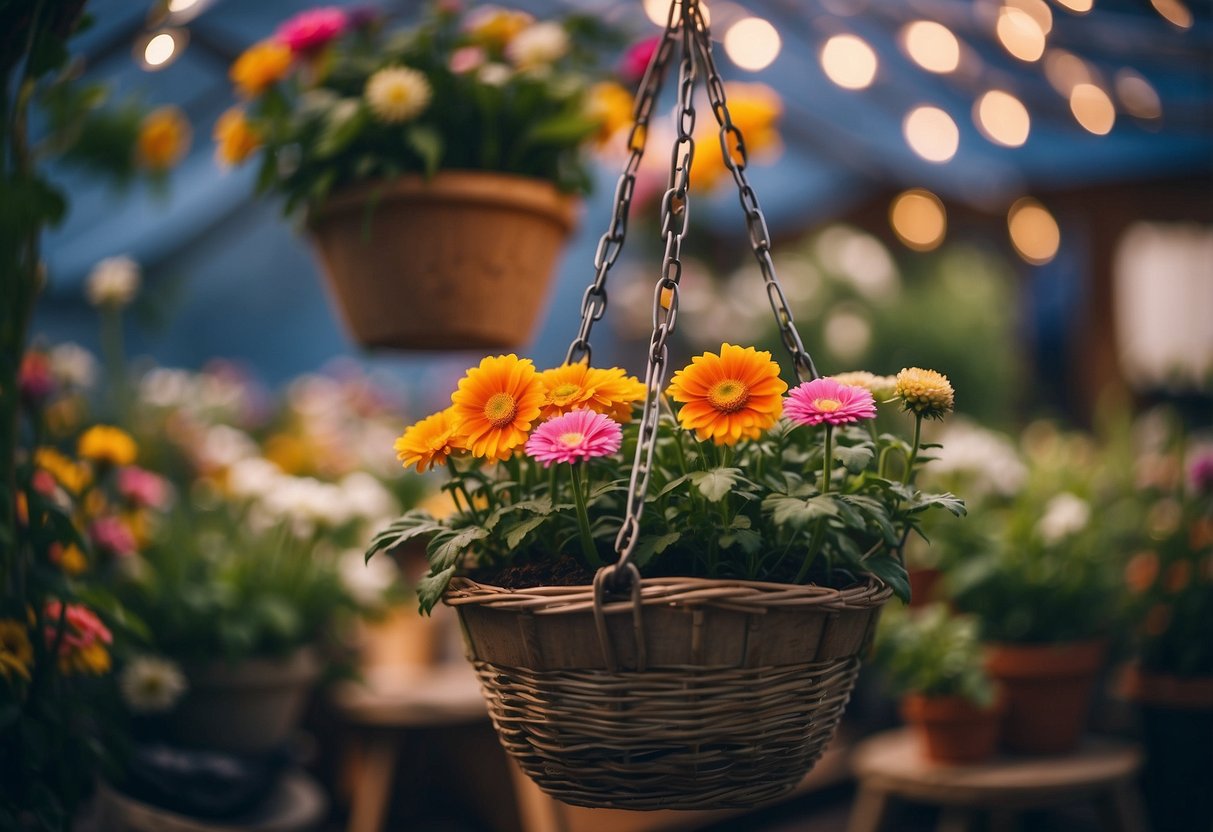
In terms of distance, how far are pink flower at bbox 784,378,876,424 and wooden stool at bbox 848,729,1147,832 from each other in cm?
119

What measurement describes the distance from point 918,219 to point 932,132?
105 cm

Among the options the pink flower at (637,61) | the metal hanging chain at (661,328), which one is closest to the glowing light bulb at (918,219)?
the pink flower at (637,61)

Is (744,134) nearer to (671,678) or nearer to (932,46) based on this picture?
(671,678)

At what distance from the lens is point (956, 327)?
2.86m

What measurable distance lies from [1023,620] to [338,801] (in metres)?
1.65

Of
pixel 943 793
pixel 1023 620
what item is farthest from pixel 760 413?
pixel 1023 620

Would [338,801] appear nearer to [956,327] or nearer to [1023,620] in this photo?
[1023,620]

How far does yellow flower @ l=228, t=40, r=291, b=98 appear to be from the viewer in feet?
3.91

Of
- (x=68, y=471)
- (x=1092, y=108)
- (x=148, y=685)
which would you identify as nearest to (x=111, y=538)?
(x=68, y=471)

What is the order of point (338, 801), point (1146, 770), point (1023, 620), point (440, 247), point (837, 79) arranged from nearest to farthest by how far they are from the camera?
point (440, 247) < point (1023, 620) < point (1146, 770) < point (338, 801) < point (837, 79)

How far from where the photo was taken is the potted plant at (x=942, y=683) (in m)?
1.66

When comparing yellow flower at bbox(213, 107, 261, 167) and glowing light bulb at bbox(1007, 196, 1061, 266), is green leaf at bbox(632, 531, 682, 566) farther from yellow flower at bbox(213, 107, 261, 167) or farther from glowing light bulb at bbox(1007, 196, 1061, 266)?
glowing light bulb at bbox(1007, 196, 1061, 266)

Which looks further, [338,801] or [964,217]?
[964,217]

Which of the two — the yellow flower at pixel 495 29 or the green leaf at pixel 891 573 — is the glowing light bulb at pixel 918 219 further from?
the green leaf at pixel 891 573
